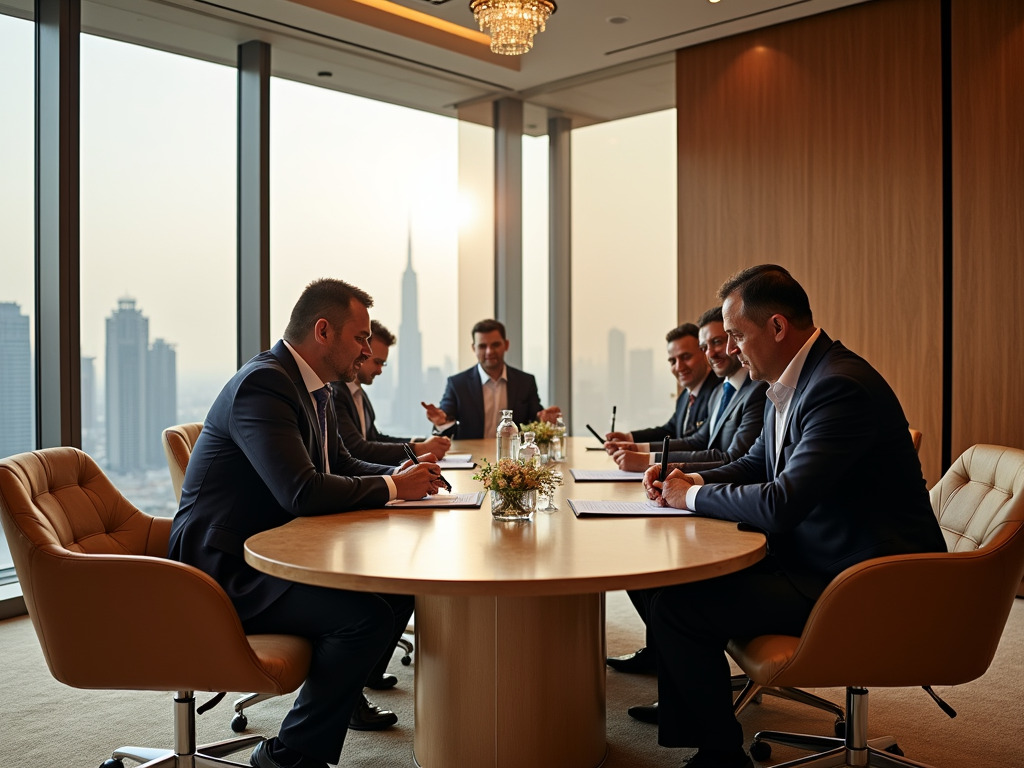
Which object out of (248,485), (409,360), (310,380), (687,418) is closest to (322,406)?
(310,380)

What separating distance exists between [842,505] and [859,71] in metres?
3.93

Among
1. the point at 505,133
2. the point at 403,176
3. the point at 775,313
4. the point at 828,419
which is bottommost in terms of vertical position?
the point at 828,419

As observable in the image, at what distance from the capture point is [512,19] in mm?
4445

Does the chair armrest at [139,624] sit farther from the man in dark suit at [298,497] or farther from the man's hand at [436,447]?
the man's hand at [436,447]

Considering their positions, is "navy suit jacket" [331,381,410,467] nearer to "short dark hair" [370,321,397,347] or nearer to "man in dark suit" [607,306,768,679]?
"short dark hair" [370,321,397,347]

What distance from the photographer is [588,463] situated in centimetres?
408

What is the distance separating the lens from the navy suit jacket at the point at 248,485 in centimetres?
247

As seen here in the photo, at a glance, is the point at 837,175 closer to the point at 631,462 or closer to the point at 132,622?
the point at 631,462

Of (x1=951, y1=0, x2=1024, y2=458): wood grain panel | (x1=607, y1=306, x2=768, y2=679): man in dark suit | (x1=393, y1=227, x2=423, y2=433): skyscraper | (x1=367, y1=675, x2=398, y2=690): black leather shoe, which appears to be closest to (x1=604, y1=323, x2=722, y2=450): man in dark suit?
(x1=607, y1=306, x2=768, y2=679): man in dark suit

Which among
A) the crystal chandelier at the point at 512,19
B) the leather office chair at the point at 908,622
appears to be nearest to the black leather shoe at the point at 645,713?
the leather office chair at the point at 908,622

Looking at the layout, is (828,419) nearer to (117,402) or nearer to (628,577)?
(628,577)

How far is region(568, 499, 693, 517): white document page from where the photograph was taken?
2670 millimetres

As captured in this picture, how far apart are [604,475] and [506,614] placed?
3.96 ft

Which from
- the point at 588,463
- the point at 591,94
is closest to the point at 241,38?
the point at 591,94
